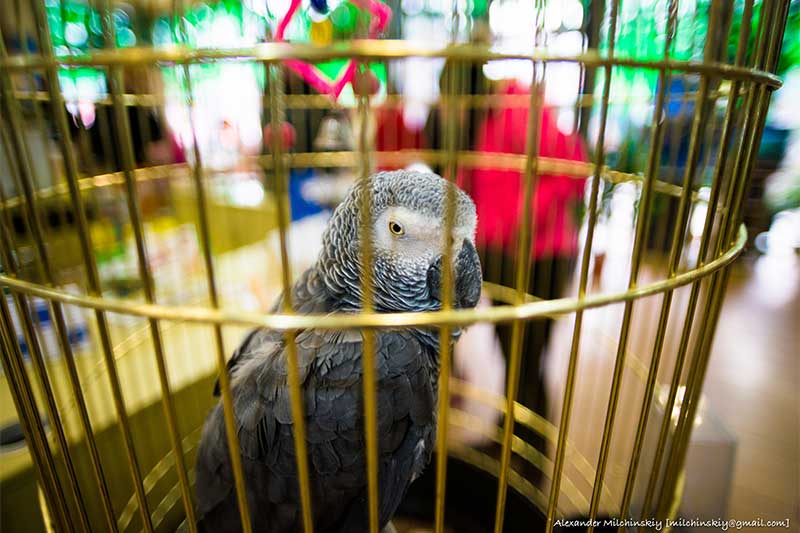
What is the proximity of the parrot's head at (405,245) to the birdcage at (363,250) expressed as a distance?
55mm

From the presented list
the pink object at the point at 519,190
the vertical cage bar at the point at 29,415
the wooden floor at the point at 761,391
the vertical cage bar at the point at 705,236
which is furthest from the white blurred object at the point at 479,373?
the vertical cage bar at the point at 29,415

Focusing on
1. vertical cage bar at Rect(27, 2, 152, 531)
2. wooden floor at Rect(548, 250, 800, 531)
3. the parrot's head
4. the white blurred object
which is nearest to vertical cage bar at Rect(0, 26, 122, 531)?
vertical cage bar at Rect(27, 2, 152, 531)

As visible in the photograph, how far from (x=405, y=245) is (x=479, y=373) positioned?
764mm

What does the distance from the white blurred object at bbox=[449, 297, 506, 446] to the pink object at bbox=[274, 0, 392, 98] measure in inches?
22.3

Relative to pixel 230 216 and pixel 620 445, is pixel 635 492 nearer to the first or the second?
pixel 620 445

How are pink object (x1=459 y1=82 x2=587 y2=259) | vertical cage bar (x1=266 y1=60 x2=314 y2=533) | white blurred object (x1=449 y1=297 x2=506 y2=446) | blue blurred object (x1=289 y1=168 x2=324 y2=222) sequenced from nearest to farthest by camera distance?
vertical cage bar (x1=266 y1=60 x2=314 y2=533)
pink object (x1=459 y1=82 x2=587 y2=259)
white blurred object (x1=449 y1=297 x2=506 y2=446)
blue blurred object (x1=289 y1=168 x2=324 y2=222)

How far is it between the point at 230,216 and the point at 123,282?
38 centimetres

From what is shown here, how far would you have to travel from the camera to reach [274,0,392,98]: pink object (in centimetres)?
46

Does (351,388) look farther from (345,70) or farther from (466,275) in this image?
(345,70)

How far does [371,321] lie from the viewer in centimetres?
26

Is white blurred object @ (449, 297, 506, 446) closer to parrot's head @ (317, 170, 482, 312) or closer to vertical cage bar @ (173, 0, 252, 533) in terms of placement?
parrot's head @ (317, 170, 482, 312)

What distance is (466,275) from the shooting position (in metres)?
0.45

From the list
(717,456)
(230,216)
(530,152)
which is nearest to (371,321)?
(530,152)

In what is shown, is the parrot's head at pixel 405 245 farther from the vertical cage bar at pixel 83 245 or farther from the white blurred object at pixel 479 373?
the white blurred object at pixel 479 373
